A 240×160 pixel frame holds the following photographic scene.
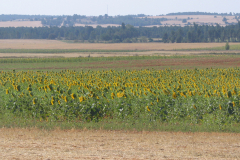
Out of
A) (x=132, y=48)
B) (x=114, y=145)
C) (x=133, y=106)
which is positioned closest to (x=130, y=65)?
(x=133, y=106)

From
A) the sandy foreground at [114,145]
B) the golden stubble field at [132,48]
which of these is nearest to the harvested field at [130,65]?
the golden stubble field at [132,48]

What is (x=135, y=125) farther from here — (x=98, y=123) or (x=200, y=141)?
(x=200, y=141)

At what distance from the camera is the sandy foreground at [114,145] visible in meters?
9.05

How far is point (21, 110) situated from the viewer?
1664 cm

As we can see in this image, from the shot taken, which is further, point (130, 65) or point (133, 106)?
point (130, 65)

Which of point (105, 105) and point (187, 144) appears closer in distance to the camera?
point (187, 144)

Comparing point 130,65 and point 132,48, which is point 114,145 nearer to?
point 130,65

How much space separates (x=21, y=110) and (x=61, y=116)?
6.97 ft

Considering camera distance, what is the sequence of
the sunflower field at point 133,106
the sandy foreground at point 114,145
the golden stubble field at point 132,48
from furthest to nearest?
1. the golden stubble field at point 132,48
2. the sunflower field at point 133,106
3. the sandy foreground at point 114,145

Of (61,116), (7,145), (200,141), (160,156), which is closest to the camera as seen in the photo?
(160,156)

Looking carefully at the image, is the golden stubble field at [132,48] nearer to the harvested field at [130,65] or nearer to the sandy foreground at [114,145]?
the harvested field at [130,65]

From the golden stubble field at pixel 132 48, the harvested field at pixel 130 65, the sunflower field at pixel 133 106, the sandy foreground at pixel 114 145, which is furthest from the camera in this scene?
the golden stubble field at pixel 132 48

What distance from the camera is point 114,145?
10.3 metres

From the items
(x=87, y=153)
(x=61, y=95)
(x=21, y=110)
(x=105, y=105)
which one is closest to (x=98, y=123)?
(x=105, y=105)
